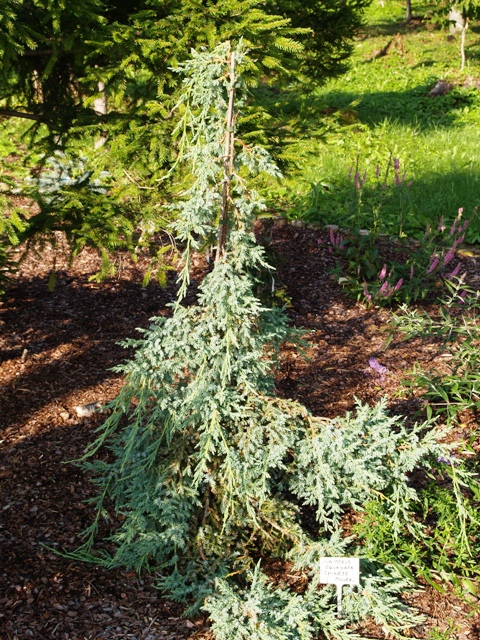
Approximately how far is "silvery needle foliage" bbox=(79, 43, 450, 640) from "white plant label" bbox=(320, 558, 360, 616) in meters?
0.17

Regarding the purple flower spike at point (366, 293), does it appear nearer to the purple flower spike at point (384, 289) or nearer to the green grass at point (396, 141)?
the purple flower spike at point (384, 289)

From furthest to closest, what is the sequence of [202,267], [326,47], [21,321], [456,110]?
[456,110] < [326,47] < [202,267] < [21,321]

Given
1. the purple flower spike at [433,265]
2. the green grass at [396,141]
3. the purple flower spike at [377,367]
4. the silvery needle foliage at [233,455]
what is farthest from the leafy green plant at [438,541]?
the purple flower spike at [433,265]

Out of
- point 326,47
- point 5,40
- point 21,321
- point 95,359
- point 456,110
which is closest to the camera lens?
point 5,40

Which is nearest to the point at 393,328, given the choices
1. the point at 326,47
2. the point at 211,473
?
the point at 211,473

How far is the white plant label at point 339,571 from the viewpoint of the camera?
2.76 m

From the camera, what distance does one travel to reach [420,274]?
563cm

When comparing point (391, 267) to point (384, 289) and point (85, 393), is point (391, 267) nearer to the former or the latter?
point (384, 289)

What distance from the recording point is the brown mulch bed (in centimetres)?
293

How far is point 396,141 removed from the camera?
32.0 feet

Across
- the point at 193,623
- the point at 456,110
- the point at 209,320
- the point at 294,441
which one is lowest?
the point at 193,623

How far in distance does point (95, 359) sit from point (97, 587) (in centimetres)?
207

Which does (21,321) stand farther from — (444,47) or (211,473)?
(444,47)

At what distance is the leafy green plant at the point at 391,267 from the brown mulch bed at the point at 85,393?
171 mm
